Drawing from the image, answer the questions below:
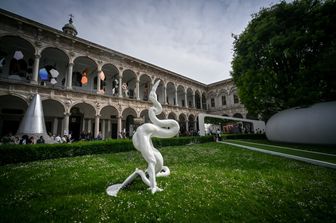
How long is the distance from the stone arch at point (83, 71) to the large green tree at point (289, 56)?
62.5 feet

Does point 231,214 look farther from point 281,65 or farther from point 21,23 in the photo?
point 21,23

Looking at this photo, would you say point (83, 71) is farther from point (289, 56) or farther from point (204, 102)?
point (204, 102)

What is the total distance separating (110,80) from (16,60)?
36.6ft

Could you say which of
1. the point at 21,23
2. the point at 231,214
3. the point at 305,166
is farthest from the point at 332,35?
the point at 21,23

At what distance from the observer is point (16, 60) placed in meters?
18.1

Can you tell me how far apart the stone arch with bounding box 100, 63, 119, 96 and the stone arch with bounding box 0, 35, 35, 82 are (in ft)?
28.1

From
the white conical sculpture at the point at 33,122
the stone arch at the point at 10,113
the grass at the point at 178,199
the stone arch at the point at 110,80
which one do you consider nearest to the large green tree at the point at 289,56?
the grass at the point at 178,199

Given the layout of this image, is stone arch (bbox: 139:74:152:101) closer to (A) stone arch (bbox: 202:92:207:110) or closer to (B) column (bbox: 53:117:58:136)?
(B) column (bbox: 53:117:58:136)

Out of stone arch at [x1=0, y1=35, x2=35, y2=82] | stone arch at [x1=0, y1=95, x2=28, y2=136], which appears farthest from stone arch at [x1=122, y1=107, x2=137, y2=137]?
stone arch at [x1=0, y1=35, x2=35, y2=82]

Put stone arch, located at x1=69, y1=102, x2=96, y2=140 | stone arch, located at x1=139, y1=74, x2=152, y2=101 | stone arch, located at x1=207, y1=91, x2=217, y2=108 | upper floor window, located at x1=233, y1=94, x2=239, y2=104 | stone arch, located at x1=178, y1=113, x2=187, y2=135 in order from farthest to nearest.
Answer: stone arch, located at x1=207, y1=91, x2=217, y2=108, upper floor window, located at x1=233, y1=94, x2=239, y2=104, stone arch, located at x1=178, y1=113, x2=187, y2=135, stone arch, located at x1=139, y1=74, x2=152, y2=101, stone arch, located at x1=69, y1=102, x2=96, y2=140

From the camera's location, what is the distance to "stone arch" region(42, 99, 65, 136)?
19.3 metres

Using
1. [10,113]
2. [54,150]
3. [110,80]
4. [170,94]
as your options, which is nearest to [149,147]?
[54,150]

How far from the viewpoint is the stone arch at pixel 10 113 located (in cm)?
1722

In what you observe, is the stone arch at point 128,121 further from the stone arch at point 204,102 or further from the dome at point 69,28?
the stone arch at point 204,102
